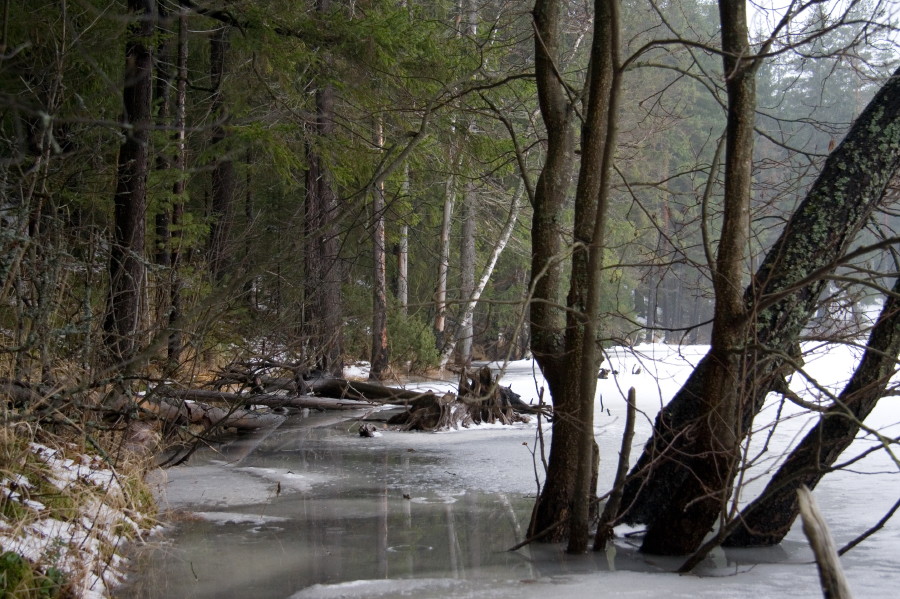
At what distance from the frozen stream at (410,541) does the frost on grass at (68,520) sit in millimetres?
229

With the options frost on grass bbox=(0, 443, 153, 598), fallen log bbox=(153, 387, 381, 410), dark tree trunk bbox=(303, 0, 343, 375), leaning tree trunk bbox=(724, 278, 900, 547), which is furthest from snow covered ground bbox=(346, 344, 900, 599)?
dark tree trunk bbox=(303, 0, 343, 375)

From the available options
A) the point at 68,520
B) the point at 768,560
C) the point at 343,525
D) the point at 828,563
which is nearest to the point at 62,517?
the point at 68,520

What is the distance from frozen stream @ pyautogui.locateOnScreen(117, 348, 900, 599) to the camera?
473 centimetres

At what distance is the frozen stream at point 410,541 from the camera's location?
4730 millimetres

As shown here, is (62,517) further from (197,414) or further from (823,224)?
(823,224)

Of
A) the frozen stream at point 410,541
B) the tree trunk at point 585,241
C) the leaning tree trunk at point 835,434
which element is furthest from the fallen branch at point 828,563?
the leaning tree trunk at point 835,434

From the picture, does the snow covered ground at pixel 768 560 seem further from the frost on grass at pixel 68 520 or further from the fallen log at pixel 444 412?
the fallen log at pixel 444 412

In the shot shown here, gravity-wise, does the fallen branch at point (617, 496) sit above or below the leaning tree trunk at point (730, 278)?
below

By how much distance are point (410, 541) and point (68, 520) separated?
2.20m

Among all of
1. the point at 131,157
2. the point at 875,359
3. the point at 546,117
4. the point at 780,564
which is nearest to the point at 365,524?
the point at 780,564

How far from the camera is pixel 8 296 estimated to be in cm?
559

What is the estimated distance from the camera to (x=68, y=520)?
4.86m

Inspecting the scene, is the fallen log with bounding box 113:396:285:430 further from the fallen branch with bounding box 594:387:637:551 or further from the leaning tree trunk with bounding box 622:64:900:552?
the leaning tree trunk with bounding box 622:64:900:552

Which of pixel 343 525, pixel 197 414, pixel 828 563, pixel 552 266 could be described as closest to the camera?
pixel 828 563
